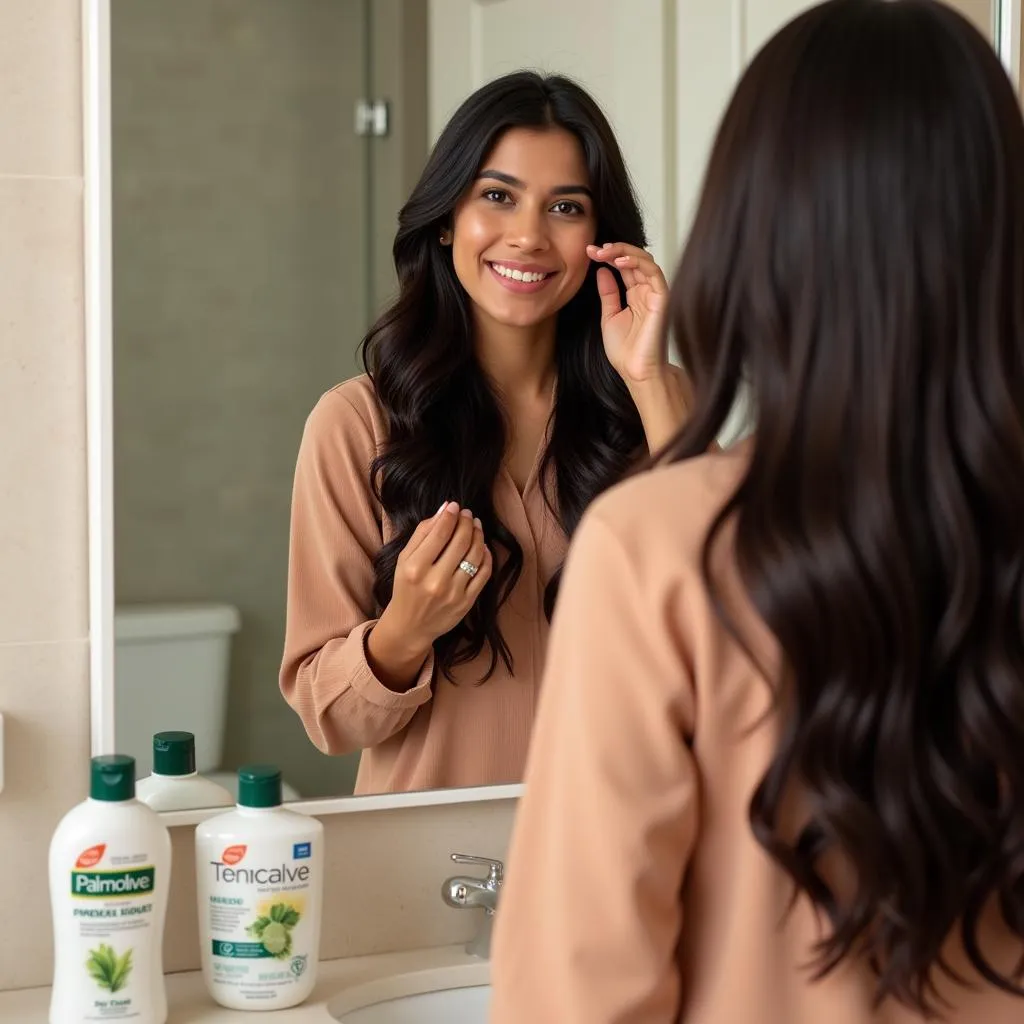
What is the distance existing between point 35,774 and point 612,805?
24.1 inches

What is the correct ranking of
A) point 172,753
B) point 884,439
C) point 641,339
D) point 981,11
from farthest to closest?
point 981,11 → point 641,339 → point 172,753 → point 884,439

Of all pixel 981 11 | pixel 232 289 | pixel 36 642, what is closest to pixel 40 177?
pixel 232 289

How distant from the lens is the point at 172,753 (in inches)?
43.4

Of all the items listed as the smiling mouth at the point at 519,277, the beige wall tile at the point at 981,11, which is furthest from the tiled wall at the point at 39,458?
the beige wall tile at the point at 981,11

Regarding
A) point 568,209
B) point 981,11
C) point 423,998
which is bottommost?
point 423,998

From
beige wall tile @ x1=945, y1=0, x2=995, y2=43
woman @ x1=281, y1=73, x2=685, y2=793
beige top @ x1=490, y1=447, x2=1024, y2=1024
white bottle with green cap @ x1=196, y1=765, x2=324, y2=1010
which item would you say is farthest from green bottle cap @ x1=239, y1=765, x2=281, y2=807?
beige wall tile @ x1=945, y1=0, x2=995, y2=43

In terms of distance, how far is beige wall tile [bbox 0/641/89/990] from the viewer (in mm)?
1071

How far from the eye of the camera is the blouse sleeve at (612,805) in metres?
0.63

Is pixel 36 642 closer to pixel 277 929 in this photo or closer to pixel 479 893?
pixel 277 929

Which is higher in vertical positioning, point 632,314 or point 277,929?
point 632,314

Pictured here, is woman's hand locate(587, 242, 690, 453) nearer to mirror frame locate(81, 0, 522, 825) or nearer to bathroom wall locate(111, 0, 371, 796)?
bathroom wall locate(111, 0, 371, 796)

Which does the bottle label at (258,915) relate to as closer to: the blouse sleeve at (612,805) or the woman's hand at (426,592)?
the woman's hand at (426,592)

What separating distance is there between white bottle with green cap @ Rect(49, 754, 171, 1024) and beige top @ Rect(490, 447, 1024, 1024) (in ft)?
1.34

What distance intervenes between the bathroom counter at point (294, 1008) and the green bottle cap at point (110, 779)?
0.19m
